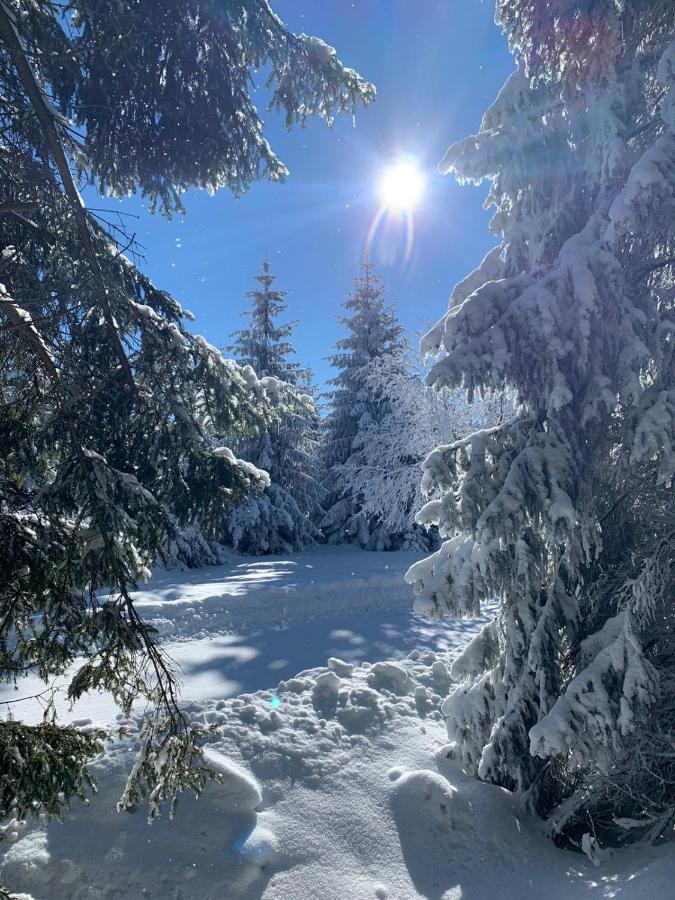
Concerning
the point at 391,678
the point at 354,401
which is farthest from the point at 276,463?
the point at 391,678

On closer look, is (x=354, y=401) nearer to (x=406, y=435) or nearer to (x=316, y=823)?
(x=406, y=435)

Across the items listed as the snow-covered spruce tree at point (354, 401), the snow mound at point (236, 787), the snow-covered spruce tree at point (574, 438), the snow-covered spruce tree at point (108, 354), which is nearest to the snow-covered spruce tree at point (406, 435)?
the snow-covered spruce tree at point (354, 401)

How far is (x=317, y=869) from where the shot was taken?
372 centimetres

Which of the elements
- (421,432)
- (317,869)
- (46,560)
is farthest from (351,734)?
(421,432)

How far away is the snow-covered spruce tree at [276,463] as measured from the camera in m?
20.8

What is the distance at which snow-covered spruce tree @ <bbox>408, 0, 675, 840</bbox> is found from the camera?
3.80 meters

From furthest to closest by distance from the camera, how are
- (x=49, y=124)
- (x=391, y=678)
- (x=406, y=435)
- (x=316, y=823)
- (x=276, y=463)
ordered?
1. (x=276, y=463)
2. (x=406, y=435)
3. (x=391, y=678)
4. (x=316, y=823)
5. (x=49, y=124)

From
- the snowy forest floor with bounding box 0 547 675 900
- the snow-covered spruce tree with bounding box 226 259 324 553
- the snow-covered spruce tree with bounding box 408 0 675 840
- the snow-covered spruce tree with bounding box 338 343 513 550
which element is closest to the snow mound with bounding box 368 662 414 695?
the snowy forest floor with bounding box 0 547 675 900

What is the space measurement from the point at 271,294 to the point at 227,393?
798 inches

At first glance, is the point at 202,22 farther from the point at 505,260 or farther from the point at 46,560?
the point at 46,560

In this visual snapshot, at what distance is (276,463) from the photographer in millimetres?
22656

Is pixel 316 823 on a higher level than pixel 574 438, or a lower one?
lower

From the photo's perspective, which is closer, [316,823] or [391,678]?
[316,823]

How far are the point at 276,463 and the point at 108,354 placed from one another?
730 inches
